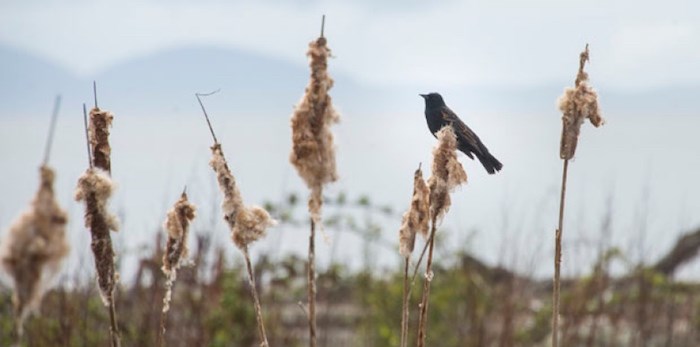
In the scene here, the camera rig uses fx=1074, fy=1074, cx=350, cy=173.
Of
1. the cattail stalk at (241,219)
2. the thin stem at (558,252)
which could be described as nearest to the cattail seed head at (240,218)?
the cattail stalk at (241,219)

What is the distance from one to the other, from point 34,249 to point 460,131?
0.73 m

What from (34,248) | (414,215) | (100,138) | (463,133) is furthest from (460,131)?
(34,248)

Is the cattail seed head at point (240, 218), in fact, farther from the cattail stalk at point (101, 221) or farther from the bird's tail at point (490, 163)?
the bird's tail at point (490, 163)

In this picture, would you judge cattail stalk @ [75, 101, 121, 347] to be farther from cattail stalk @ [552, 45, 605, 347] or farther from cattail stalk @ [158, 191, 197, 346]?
cattail stalk @ [552, 45, 605, 347]

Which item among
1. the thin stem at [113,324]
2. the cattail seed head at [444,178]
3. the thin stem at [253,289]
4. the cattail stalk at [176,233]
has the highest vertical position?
the cattail seed head at [444,178]

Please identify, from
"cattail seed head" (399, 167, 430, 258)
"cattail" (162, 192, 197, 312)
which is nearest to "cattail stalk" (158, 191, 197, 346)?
"cattail" (162, 192, 197, 312)

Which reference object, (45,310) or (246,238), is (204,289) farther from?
(246,238)

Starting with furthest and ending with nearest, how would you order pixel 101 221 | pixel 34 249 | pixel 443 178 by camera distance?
pixel 443 178
pixel 101 221
pixel 34 249

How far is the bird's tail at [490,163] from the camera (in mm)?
1605

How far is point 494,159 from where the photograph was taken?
5.36ft

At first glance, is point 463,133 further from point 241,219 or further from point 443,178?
point 241,219

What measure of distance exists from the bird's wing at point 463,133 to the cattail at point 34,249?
0.69 metres

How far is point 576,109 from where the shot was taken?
1.70m

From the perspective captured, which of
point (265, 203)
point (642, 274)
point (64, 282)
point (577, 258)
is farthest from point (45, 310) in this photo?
point (642, 274)
